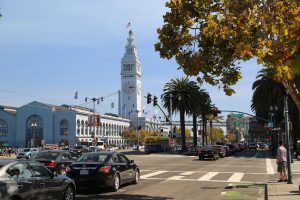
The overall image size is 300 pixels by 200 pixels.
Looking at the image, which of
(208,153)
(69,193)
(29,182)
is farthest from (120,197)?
(208,153)

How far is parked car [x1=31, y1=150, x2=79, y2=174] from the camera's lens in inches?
747

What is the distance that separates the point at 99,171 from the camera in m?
16.0

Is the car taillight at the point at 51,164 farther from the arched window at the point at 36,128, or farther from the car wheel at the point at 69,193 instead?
the arched window at the point at 36,128

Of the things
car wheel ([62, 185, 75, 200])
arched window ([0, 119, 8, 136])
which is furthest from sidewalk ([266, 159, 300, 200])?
arched window ([0, 119, 8, 136])

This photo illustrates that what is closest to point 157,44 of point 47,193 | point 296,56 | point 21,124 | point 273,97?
point 47,193

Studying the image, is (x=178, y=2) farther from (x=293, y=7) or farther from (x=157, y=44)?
(x=293, y=7)

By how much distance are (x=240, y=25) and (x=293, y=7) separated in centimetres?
171

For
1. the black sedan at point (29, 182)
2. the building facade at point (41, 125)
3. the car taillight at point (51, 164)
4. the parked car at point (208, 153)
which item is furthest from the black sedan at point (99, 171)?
the building facade at point (41, 125)

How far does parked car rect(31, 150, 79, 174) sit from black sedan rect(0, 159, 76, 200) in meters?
6.42

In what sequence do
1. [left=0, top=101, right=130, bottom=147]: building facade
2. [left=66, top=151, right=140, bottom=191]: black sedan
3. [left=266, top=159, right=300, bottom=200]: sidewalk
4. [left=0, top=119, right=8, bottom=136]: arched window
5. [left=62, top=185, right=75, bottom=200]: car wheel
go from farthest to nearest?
[left=0, top=119, right=8, bottom=136]: arched window → [left=0, top=101, right=130, bottom=147]: building facade → [left=66, top=151, right=140, bottom=191]: black sedan → [left=266, top=159, right=300, bottom=200]: sidewalk → [left=62, top=185, right=75, bottom=200]: car wheel

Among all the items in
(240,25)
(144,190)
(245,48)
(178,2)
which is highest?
(178,2)

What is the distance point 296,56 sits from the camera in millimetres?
5844

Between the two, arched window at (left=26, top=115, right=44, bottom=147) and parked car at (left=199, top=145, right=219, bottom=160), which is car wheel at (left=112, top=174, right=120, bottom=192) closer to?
parked car at (left=199, top=145, right=219, bottom=160)

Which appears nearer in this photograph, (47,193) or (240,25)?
(47,193)
